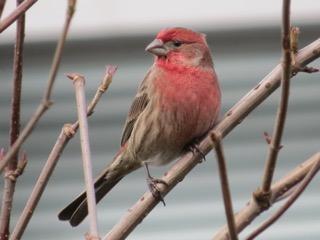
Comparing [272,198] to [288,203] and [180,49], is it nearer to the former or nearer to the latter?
[288,203]

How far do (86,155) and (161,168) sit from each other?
19.7 feet

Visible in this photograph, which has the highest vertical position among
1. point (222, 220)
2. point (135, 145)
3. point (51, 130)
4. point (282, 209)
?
point (51, 130)

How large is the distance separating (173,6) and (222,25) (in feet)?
1.64

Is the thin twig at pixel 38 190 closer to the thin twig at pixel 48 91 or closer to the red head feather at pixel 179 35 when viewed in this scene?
the thin twig at pixel 48 91

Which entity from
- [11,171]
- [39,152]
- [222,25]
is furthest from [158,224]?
[11,171]

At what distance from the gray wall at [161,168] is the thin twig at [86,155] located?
575 cm

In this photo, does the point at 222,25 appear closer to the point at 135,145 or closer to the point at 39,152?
the point at 39,152

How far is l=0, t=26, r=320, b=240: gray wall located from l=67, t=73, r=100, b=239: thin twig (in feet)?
18.9

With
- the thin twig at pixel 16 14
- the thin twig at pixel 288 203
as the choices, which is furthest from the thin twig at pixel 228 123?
the thin twig at pixel 16 14

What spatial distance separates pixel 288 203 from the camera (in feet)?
8.73

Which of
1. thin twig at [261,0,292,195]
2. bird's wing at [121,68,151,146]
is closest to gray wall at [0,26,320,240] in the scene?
bird's wing at [121,68,151,146]

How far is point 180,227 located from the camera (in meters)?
9.19

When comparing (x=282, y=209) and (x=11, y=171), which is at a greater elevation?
(x=11, y=171)

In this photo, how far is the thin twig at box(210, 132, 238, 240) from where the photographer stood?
2.41 m
